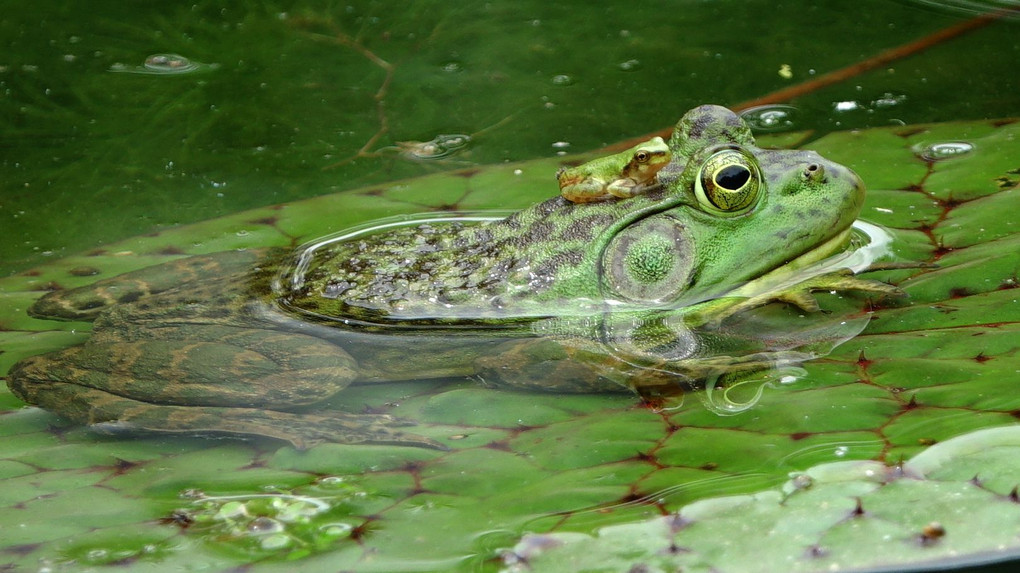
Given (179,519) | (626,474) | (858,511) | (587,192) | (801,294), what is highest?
(587,192)

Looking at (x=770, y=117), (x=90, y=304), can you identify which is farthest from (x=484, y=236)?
(x=770, y=117)

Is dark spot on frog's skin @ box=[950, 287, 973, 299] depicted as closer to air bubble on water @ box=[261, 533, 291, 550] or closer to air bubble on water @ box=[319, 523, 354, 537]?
air bubble on water @ box=[319, 523, 354, 537]

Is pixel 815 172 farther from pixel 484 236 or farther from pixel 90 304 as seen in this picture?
pixel 90 304

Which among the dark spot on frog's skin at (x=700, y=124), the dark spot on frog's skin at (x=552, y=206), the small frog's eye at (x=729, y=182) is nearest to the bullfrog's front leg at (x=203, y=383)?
the dark spot on frog's skin at (x=552, y=206)

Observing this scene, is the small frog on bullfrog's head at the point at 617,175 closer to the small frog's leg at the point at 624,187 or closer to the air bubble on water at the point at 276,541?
the small frog's leg at the point at 624,187

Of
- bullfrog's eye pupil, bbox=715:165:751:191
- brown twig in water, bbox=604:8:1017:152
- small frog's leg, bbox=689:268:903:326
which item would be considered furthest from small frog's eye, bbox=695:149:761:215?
brown twig in water, bbox=604:8:1017:152

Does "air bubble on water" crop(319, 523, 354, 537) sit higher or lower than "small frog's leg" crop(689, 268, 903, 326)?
lower

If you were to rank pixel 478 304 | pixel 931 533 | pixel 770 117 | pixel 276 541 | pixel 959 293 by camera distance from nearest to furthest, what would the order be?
1. pixel 931 533
2. pixel 276 541
3. pixel 959 293
4. pixel 478 304
5. pixel 770 117
